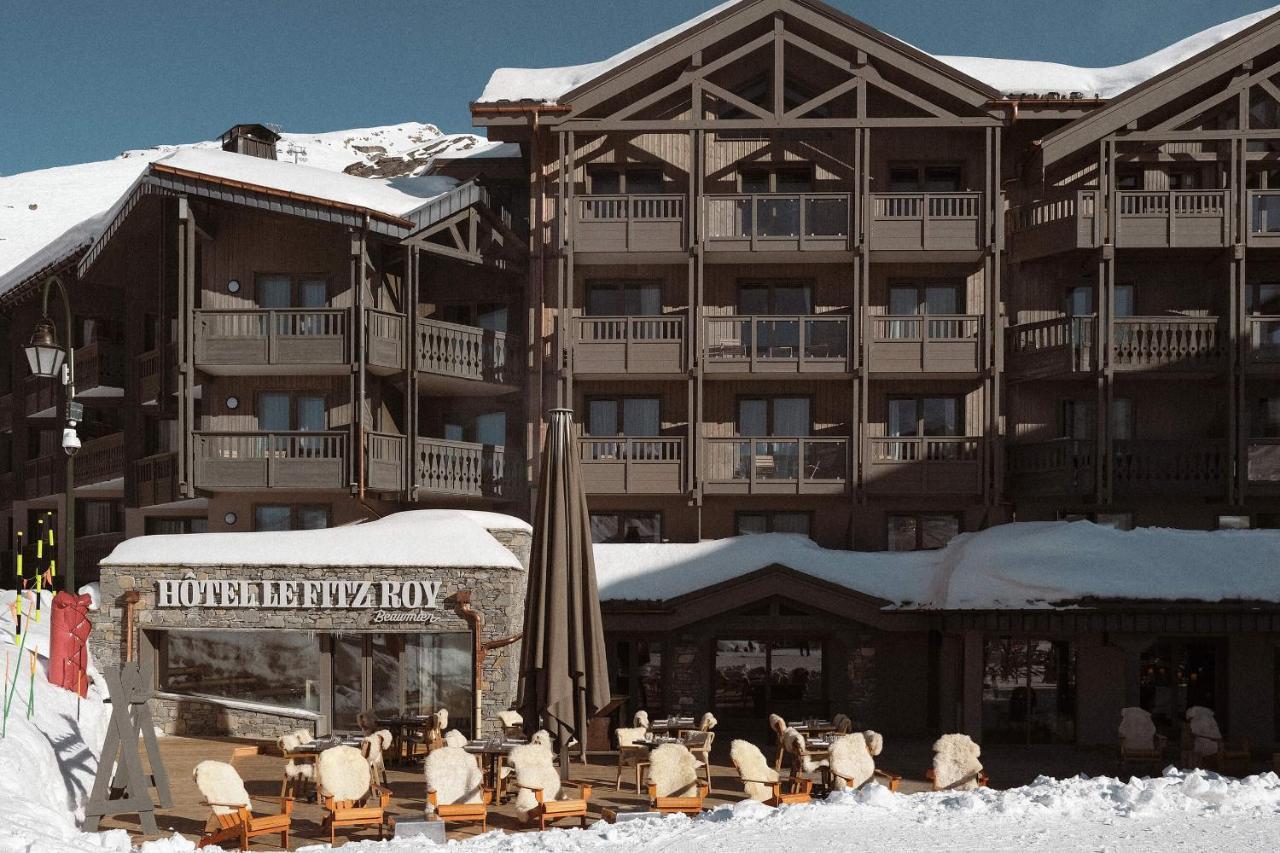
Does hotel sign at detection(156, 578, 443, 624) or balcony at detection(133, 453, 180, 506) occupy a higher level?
balcony at detection(133, 453, 180, 506)

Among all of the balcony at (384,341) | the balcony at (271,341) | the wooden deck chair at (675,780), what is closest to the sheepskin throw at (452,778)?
the wooden deck chair at (675,780)

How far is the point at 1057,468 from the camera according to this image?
28.3 metres

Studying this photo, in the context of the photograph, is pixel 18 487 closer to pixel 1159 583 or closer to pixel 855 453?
pixel 855 453

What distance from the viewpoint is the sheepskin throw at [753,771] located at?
16.1 meters

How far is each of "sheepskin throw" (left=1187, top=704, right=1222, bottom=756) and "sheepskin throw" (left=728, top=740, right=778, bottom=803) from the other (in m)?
7.72

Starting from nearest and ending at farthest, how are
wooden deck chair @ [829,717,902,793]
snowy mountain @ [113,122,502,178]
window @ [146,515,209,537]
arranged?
1. wooden deck chair @ [829,717,902,793]
2. window @ [146,515,209,537]
3. snowy mountain @ [113,122,502,178]

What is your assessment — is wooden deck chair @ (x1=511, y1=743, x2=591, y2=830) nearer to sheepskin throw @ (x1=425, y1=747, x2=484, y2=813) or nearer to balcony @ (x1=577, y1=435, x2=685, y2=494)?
sheepskin throw @ (x1=425, y1=747, x2=484, y2=813)

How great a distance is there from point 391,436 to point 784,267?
9.64m

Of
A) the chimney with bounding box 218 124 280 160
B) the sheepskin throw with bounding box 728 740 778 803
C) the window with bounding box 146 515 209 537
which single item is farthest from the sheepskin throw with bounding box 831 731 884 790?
the chimney with bounding box 218 124 280 160

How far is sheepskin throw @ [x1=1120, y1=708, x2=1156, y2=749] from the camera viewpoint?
2014 cm

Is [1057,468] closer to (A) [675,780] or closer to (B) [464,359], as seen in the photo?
(B) [464,359]

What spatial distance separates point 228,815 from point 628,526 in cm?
1586

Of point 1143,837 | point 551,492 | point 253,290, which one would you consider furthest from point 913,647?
point 253,290

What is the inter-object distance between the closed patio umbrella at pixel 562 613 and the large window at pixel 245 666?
8482mm
